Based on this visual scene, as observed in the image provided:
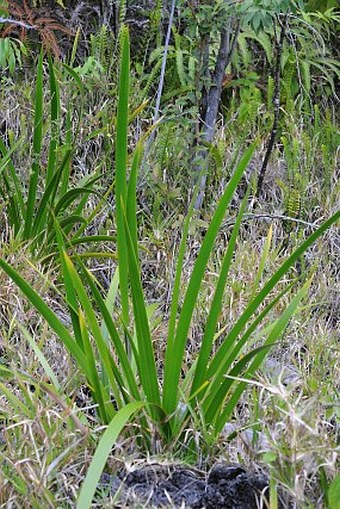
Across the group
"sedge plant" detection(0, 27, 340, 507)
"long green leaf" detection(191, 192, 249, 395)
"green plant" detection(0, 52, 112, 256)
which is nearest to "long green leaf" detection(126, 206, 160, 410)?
"sedge plant" detection(0, 27, 340, 507)

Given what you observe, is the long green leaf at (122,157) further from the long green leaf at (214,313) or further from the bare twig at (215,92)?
the bare twig at (215,92)

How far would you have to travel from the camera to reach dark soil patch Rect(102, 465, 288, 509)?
208cm

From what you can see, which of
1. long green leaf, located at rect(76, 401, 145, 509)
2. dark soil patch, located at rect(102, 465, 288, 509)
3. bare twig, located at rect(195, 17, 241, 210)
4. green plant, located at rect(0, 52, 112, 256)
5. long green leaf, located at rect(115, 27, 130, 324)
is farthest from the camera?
bare twig, located at rect(195, 17, 241, 210)

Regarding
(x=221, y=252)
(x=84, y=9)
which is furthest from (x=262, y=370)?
(x=84, y=9)

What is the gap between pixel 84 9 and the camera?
15.5 ft

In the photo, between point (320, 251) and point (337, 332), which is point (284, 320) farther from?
point (320, 251)

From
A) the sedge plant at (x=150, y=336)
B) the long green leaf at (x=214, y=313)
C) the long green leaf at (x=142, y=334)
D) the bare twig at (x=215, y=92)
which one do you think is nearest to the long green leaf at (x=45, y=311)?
the sedge plant at (x=150, y=336)

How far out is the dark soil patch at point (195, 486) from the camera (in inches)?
81.9

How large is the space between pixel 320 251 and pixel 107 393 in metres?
1.69

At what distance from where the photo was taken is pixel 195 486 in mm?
2125

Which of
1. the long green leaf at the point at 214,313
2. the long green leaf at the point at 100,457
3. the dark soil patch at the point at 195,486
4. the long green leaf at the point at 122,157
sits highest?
the long green leaf at the point at 122,157

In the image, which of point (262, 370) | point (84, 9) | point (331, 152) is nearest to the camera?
point (262, 370)

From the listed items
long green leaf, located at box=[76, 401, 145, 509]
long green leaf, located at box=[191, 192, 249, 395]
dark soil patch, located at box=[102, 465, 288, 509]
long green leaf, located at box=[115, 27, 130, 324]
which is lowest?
dark soil patch, located at box=[102, 465, 288, 509]

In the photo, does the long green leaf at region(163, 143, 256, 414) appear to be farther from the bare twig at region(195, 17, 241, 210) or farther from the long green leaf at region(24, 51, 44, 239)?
the bare twig at region(195, 17, 241, 210)
